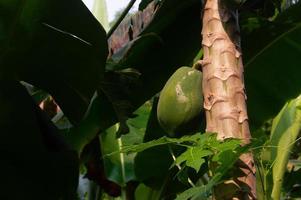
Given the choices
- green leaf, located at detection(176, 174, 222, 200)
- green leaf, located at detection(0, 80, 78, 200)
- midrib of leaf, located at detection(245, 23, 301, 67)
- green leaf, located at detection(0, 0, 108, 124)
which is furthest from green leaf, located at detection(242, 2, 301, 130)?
green leaf, located at detection(176, 174, 222, 200)

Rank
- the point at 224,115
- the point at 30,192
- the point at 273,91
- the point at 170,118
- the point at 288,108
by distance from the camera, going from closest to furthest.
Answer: the point at 224,115 → the point at 170,118 → the point at 30,192 → the point at 288,108 → the point at 273,91

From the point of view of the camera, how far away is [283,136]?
150 cm

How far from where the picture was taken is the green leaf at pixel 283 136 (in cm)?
133

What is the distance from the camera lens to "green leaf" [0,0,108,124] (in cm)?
142

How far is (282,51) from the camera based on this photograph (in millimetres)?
1752

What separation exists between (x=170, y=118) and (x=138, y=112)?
1.09 meters

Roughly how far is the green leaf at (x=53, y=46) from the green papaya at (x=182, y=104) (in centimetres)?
36

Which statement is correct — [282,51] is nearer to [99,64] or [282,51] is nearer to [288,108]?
[288,108]

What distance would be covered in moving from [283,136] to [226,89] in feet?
1.84

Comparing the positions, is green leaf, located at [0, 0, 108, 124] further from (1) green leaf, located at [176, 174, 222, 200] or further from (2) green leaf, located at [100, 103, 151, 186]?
(1) green leaf, located at [176, 174, 222, 200]

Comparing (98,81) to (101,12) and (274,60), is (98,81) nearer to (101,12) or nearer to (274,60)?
(274,60)

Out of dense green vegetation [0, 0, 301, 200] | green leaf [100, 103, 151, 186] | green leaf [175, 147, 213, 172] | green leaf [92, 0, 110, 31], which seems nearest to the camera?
green leaf [175, 147, 213, 172]

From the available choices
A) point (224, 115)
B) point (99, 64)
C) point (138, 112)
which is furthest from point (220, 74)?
point (138, 112)

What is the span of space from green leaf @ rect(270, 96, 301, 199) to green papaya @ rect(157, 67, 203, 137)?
0.67 ft
